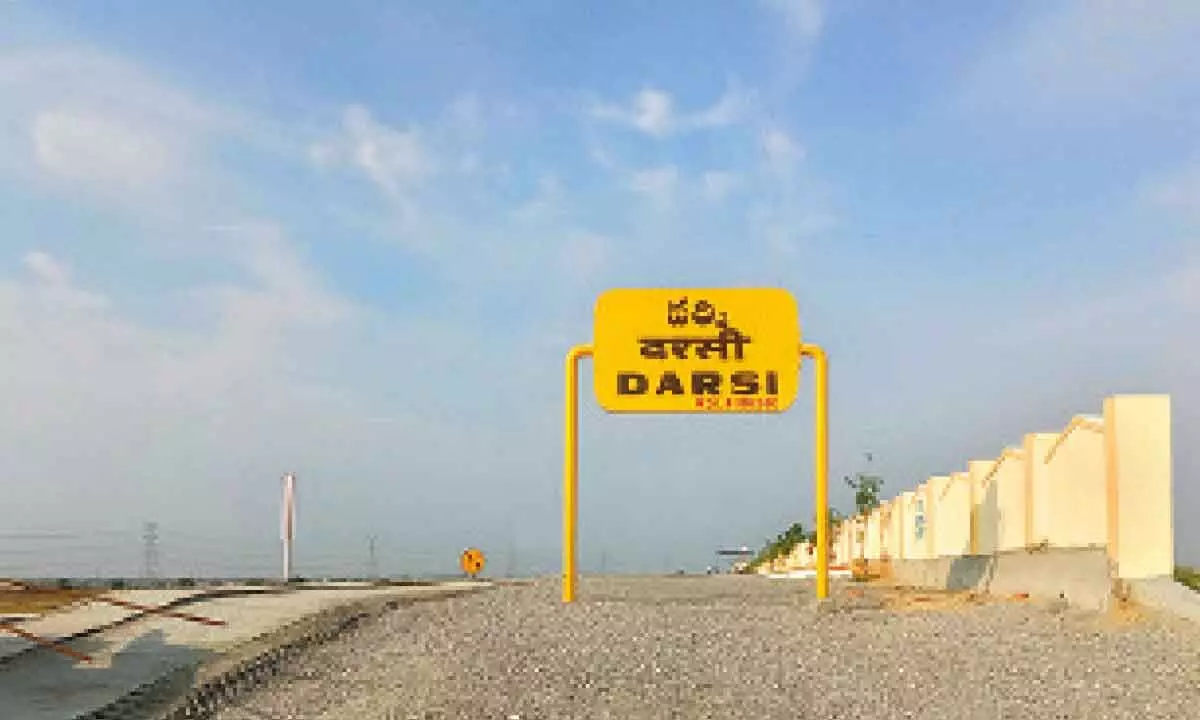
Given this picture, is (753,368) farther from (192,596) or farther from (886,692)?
(192,596)

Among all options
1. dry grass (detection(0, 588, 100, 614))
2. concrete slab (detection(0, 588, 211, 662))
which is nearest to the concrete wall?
concrete slab (detection(0, 588, 211, 662))

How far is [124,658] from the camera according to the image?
47.8 ft

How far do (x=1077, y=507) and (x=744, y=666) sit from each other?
5855 millimetres

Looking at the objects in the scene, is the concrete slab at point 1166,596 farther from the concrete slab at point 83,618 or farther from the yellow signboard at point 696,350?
the concrete slab at point 83,618

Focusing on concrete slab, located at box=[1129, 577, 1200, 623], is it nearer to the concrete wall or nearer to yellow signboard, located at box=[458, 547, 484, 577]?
the concrete wall

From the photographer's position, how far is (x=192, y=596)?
66.4 ft

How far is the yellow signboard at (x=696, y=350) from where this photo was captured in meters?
16.2

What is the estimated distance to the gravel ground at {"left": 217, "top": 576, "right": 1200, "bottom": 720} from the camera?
428 inches

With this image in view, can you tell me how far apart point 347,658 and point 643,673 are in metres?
3.25

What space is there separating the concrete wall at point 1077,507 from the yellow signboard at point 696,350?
10.9ft

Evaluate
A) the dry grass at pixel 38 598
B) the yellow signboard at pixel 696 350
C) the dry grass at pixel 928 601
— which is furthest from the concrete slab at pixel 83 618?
the dry grass at pixel 928 601

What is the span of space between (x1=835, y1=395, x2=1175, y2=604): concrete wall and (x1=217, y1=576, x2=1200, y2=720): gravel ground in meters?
0.84

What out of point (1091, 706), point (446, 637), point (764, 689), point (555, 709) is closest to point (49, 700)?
point (446, 637)

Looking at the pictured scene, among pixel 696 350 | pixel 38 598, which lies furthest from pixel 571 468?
pixel 38 598
